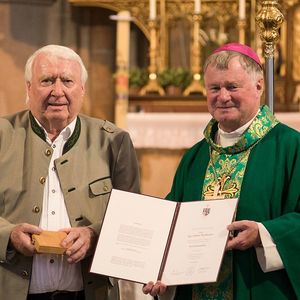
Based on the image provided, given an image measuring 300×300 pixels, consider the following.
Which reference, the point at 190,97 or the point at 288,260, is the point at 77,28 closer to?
the point at 190,97

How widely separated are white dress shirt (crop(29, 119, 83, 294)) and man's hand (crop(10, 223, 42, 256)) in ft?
0.36

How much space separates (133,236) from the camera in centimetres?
373

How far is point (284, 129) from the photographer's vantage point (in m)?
3.83

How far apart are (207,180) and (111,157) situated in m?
0.42

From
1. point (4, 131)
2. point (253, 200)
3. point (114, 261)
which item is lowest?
point (114, 261)

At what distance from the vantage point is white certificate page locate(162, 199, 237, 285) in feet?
11.8

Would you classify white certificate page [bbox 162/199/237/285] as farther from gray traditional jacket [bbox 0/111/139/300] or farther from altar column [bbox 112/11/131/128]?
altar column [bbox 112/11/131/128]

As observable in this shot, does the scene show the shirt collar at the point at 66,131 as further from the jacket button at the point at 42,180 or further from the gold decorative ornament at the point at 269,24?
the gold decorative ornament at the point at 269,24

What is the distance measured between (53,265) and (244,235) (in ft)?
2.57

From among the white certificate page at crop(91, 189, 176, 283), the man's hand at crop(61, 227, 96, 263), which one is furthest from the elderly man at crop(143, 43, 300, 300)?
the man's hand at crop(61, 227, 96, 263)

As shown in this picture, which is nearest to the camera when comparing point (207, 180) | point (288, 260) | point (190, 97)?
point (288, 260)

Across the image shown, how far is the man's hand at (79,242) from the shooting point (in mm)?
3730

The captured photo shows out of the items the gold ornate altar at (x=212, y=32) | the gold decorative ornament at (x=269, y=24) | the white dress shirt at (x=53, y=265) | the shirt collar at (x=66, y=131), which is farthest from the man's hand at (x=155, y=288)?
the gold ornate altar at (x=212, y=32)

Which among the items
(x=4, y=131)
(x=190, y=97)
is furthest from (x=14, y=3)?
(x=4, y=131)
